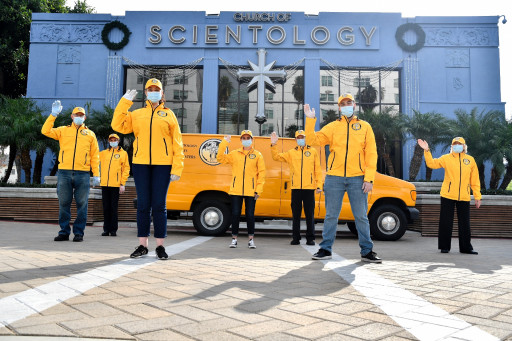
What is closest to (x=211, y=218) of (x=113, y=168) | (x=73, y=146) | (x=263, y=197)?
(x=263, y=197)

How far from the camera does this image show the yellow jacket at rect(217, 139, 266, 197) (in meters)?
6.65

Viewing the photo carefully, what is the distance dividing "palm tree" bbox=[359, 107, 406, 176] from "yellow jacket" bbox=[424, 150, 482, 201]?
988cm

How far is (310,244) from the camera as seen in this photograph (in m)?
6.89

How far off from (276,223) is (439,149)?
32.7 ft

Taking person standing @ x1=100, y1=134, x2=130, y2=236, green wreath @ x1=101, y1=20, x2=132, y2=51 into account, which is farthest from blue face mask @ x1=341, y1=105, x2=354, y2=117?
green wreath @ x1=101, y1=20, x2=132, y2=51

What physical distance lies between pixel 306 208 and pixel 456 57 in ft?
51.8

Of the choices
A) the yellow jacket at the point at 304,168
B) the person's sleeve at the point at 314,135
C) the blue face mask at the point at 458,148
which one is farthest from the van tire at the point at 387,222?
the person's sleeve at the point at 314,135

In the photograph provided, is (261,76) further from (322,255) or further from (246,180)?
(322,255)

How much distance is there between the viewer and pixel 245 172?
6.68 meters

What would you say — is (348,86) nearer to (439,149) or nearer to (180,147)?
(439,149)

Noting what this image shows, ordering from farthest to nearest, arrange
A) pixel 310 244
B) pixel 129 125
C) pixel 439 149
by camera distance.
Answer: pixel 439 149, pixel 310 244, pixel 129 125

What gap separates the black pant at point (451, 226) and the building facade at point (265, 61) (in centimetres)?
1270

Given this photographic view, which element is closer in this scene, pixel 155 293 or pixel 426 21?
pixel 155 293

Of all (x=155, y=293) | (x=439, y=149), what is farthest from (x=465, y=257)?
(x=439, y=149)
